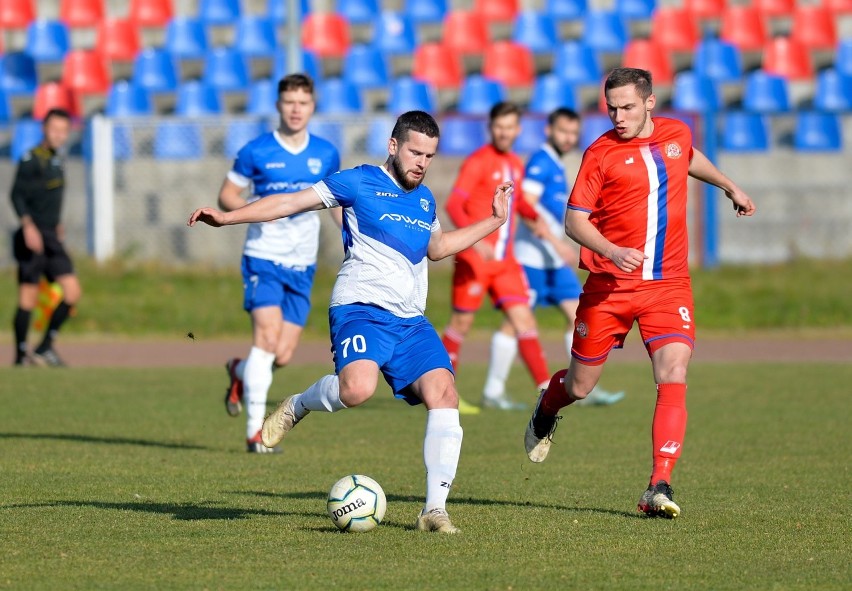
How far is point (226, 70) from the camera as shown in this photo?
22047 mm

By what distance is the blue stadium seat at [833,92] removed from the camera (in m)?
22.0

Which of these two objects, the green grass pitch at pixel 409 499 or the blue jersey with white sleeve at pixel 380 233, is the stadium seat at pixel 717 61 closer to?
the green grass pitch at pixel 409 499

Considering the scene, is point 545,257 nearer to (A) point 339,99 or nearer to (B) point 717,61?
(A) point 339,99

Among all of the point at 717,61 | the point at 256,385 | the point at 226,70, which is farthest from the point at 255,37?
the point at 256,385

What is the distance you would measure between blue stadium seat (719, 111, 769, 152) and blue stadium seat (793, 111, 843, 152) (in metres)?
0.48

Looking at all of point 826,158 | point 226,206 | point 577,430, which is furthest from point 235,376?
point 826,158

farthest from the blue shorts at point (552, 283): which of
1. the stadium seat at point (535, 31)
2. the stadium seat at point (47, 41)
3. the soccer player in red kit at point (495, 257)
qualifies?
the stadium seat at point (47, 41)

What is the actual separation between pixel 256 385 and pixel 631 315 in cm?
321

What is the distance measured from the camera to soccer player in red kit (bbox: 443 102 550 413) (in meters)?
11.6

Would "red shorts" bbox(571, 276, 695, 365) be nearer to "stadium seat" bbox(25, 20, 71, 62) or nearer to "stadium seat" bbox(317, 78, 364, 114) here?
"stadium seat" bbox(317, 78, 364, 114)

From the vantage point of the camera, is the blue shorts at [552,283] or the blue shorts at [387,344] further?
the blue shorts at [552,283]

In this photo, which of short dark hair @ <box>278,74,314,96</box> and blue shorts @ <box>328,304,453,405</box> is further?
short dark hair @ <box>278,74,314,96</box>

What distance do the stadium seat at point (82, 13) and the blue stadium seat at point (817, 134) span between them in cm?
1134

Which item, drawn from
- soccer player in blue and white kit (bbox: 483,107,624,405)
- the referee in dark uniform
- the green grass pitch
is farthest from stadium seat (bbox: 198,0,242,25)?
soccer player in blue and white kit (bbox: 483,107,624,405)
